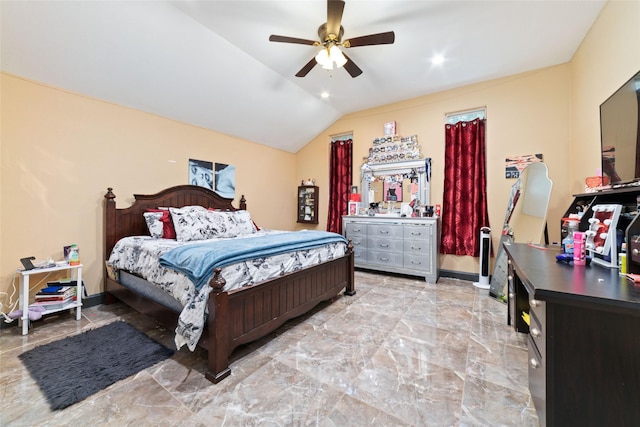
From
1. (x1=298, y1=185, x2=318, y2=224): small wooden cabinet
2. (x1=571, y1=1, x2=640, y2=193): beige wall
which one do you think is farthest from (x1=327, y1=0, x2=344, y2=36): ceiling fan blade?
(x1=298, y1=185, x2=318, y2=224): small wooden cabinet

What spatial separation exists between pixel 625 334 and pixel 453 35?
309 cm

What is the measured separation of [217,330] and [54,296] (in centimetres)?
204

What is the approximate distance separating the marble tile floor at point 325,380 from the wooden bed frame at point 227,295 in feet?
0.61

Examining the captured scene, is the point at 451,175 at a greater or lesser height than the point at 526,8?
lesser

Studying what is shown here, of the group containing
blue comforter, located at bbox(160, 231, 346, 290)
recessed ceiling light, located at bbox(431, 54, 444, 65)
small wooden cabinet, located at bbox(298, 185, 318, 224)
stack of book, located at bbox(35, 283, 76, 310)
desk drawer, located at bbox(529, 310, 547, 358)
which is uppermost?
recessed ceiling light, located at bbox(431, 54, 444, 65)

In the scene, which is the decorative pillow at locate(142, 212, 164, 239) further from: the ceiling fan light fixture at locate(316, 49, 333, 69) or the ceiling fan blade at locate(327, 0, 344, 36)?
the ceiling fan blade at locate(327, 0, 344, 36)

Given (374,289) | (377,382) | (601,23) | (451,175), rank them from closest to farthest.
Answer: (377,382), (601,23), (374,289), (451,175)

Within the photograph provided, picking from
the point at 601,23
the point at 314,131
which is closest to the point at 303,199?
the point at 314,131

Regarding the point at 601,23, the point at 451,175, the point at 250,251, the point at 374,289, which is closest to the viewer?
the point at 250,251

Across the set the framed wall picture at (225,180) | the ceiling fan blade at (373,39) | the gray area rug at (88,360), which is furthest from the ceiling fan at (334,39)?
the gray area rug at (88,360)

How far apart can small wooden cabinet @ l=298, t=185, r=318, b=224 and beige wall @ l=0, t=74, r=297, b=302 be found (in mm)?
2322

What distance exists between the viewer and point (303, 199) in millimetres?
5629

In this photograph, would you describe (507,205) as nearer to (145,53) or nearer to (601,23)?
(601,23)

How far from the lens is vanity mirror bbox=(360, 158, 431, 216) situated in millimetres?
4301
